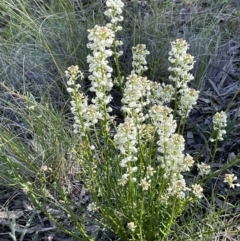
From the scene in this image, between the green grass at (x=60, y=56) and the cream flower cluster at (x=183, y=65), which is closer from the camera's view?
the cream flower cluster at (x=183, y=65)

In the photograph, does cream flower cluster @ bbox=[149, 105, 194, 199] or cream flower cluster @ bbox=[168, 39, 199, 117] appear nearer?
cream flower cluster @ bbox=[149, 105, 194, 199]

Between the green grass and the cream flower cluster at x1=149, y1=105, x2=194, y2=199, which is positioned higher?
the cream flower cluster at x1=149, y1=105, x2=194, y2=199

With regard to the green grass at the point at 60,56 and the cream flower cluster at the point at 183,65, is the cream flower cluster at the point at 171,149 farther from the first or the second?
the green grass at the point at 60,56

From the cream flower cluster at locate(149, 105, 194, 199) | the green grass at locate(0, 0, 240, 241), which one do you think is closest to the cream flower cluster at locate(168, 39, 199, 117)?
the cream flower cluster at locate(149, 105, 194, 199)

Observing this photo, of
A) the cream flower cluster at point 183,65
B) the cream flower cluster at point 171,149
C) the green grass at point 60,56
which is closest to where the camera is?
the cream flower cluster at point 171,149

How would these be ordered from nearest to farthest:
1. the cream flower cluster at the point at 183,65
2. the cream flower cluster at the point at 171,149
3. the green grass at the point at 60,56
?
1. the cream flower cluster at the point at 171,149
2. the cream flower cluster at the point at 183,65
3. the green grass at the point at 60,56

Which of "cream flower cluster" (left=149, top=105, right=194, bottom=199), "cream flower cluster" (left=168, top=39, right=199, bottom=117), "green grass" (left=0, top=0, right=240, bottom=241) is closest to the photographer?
"cream flower cluster" (left=149, top=105, right=194, bottom=199)

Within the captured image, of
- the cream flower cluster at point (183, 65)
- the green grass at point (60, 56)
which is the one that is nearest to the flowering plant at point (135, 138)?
the cream flower cluster at point (183, 65)

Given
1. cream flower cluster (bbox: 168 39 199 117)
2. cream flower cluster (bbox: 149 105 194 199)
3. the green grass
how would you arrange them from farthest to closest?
1. the green grass
2. cream flower cluster (bbox: 168 39 199 117)
3. cream flower cluster (bbox: 149 105 194 199)

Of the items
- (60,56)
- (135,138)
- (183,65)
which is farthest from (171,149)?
(60,56)

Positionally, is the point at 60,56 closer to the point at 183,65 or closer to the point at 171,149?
the point at 183,65

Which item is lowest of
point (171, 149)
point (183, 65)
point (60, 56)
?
point (60, 56)

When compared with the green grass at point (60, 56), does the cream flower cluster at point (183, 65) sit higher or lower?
higher

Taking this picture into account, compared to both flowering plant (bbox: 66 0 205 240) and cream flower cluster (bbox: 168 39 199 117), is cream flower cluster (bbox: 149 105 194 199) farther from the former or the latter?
cream flower cluster (bbox: 168 39 199 117)
